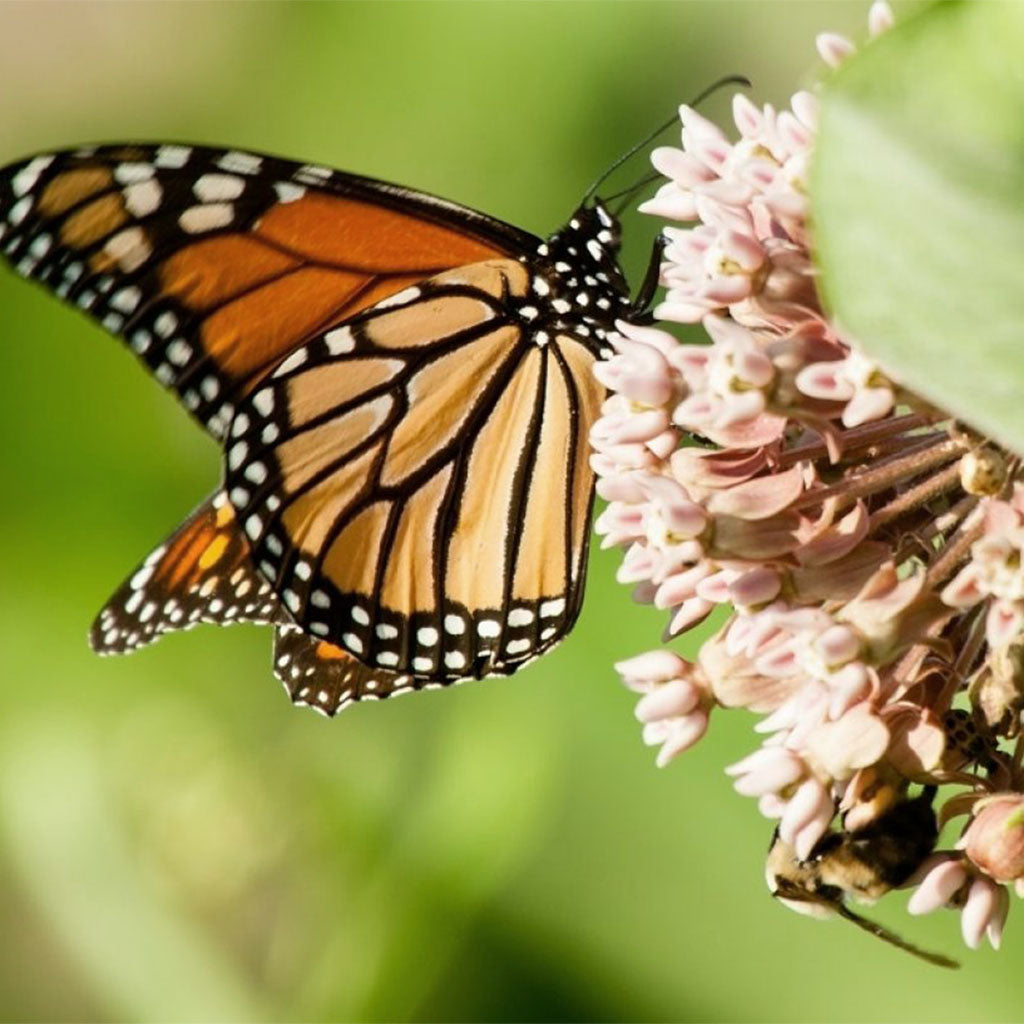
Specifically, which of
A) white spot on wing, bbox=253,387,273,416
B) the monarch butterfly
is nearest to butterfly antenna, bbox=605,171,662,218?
the monarch butterfly

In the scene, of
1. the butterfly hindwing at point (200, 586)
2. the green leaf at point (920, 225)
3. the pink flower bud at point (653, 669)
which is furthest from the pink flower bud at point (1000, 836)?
the butterfly hindwing at point (200, 586)

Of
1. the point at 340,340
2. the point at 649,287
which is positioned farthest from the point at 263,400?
the point at 649,287

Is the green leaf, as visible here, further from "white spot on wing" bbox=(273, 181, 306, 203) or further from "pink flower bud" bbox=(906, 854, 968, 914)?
"white spot on wing" bbox=(273, 181, 306, 203)

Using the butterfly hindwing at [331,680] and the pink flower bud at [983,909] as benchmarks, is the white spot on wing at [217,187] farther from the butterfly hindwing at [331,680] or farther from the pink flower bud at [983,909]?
the pink flower bud at [983,909]

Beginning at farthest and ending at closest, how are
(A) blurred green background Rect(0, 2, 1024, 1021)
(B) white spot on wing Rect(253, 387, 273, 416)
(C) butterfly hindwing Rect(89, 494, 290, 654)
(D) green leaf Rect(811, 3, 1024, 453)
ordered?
(A) blurred green background Rect(0, 2, 1024, 1021) < (C) butterfly hindwing Rect(89, 494, 290, 654) < (B) white spot on wing Rect(253, 387, 273, 416) < (D) green leaf Rect(811, 3, 1024, 453)

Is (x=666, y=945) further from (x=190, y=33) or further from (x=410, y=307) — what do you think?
(x=190, y=33)

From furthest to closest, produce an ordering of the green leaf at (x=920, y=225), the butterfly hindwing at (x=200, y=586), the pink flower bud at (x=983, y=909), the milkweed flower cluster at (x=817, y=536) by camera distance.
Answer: the butterfly hindwing at (x=200, y=586) < the pink flower bud at (x=983, y=909) < the milkweed flower cluster at (x=817, y=536) < the green leaf at (x=920, y=225)

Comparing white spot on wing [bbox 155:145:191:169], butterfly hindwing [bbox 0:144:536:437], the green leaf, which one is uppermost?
white spot on wing [bbox 155:145:191:169]
